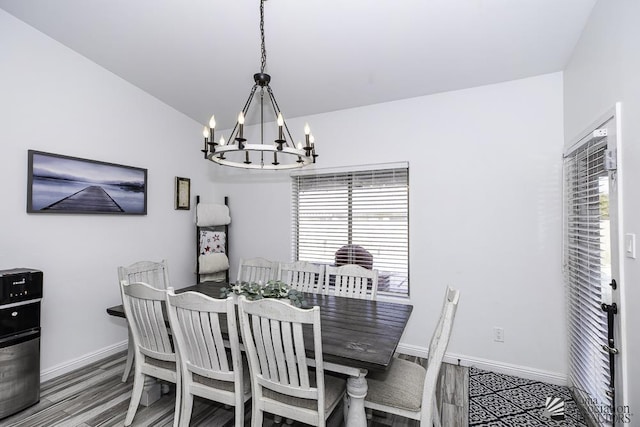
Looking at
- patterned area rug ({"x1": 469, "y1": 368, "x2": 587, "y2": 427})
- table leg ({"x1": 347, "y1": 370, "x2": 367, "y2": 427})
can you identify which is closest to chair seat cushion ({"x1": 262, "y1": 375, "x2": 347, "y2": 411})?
table leg ({"x1": 347, "y1": 370, "x2": 367, "y2": 427})

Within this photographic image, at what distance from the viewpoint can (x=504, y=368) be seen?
2.88 metres

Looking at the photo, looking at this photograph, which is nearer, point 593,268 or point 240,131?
point 240,131

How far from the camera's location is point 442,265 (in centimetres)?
317

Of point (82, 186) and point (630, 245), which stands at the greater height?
point (82, 186)

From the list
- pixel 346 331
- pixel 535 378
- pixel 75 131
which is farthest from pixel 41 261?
pixel 535 378

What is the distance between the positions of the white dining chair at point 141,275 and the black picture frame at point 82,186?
754 mm

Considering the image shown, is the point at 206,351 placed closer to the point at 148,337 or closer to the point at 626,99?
the point at 148,337

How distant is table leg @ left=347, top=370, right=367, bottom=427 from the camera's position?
5.40ft

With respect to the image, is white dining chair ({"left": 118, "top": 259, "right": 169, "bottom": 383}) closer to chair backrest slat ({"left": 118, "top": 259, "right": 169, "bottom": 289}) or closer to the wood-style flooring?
chair backrest slat ({"left": 118, "top": 259, "right": 169, "bottom": 289})

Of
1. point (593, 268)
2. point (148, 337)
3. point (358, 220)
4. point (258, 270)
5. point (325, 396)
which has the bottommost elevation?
point (325, 396)

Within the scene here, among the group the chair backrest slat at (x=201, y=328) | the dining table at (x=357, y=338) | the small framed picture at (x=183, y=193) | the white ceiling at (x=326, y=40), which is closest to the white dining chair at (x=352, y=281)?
the dining table at (x=357, y=338)

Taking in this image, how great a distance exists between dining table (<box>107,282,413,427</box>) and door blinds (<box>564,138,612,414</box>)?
1.20 meters

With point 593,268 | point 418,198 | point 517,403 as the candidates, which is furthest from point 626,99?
point 517,403

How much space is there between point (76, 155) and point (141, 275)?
1331 millimetres
